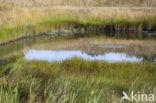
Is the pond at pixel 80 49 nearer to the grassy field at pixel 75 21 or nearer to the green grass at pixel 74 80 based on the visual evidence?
the grassy field at pixel 75 21

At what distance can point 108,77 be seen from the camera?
17.4ft

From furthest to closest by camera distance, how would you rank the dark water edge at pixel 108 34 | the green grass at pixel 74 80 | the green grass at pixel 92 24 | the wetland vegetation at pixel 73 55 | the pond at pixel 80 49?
the green grass at pixel 92 24 → the dark water edge at pixel 108 34 → the pond at pixel 80 49 → the wetland vegetation at pixel 73 55 → the green grass at pixel 74 80

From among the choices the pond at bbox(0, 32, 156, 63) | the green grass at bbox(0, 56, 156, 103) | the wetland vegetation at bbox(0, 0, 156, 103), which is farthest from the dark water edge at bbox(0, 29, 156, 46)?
the green grass at bbox(0, 56, 156, 103)

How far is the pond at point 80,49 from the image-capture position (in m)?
8.18

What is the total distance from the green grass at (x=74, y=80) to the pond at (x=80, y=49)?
1736mm

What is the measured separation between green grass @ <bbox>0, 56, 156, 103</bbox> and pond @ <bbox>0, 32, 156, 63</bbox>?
5.69 ft

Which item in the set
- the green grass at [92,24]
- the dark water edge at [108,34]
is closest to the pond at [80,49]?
the dark water edge at [108,34]

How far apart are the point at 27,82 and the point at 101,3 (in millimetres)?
26153

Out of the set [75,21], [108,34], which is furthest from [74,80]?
[75,21]

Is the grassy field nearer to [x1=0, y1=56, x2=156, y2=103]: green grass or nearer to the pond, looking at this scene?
the pond

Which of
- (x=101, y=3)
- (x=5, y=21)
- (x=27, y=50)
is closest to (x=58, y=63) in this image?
(x=27, y=50)

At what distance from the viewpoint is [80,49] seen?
9672 mm

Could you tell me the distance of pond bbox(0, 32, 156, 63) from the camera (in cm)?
818

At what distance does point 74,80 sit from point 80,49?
5.09 metres
